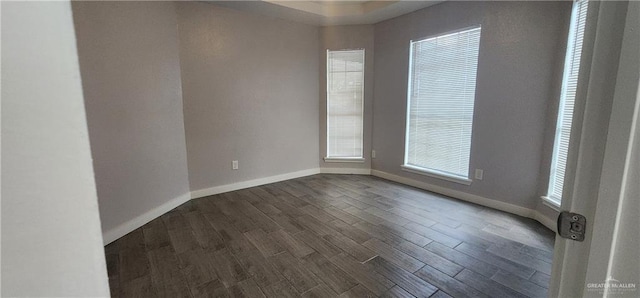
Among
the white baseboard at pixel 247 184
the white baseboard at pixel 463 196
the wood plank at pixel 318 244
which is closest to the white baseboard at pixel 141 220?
the white baseboard at pixel 247 184

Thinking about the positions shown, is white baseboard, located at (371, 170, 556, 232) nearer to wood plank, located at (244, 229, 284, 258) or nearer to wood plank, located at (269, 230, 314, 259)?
wood plank, located at (269, 230, 314, 259)

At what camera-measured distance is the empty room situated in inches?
14.5

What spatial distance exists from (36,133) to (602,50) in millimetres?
893

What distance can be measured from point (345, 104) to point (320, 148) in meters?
0.83

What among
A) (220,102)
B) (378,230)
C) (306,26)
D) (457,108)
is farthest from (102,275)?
(306,26)

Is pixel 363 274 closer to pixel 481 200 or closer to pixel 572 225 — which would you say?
pixel 572 225

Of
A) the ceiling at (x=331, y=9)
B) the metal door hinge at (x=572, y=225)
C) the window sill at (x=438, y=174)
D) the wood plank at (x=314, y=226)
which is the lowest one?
the wood plank at (x=314, y=226)

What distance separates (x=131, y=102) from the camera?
2.48 metres

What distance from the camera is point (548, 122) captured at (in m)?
2.56

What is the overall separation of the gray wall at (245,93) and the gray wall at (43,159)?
123 inches

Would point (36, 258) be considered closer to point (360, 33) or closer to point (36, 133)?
point (36, 133)

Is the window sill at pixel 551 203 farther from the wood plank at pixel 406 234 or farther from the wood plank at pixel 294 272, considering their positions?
the wood plank at pixel 294 272

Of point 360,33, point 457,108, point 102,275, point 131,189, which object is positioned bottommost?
point 131,189

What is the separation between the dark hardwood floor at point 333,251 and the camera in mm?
1750
